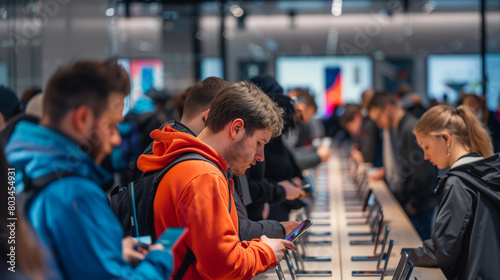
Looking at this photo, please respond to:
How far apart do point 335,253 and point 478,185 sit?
95 centimetres

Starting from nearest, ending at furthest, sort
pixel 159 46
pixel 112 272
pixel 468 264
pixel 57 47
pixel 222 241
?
pixel 112 272, pixel 222 241, pixel 468 264, pixel 57 47, pixel 159 46

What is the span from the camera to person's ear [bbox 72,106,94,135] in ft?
3.89

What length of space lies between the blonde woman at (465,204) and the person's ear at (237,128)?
1013 millimetres

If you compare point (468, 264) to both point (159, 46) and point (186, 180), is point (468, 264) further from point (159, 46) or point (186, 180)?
point (159, 46)

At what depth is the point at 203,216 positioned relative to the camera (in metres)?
1.63

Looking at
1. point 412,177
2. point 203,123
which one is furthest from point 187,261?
point 412,177

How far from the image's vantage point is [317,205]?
485 cm

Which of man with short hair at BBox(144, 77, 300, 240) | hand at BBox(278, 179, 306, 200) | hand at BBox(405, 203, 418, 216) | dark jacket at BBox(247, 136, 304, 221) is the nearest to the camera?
man with short hair at BBox(144, 77, 300, 240)

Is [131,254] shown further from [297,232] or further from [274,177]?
[274,177]

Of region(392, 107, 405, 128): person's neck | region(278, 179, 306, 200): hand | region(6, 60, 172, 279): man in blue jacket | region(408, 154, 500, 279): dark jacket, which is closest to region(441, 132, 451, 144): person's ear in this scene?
region(408, 154, 500, 279): dark jacket

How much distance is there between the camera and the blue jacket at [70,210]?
3.77ft

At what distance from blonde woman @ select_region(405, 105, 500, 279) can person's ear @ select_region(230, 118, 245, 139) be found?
3.32ft

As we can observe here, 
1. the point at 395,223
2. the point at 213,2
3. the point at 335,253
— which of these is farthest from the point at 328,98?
the point at 335,253

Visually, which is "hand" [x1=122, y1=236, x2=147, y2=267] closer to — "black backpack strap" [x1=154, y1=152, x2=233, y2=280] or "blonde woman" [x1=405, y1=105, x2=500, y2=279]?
"black backpack strap" [x1=154, y1=152, x2=233, y2=280]
